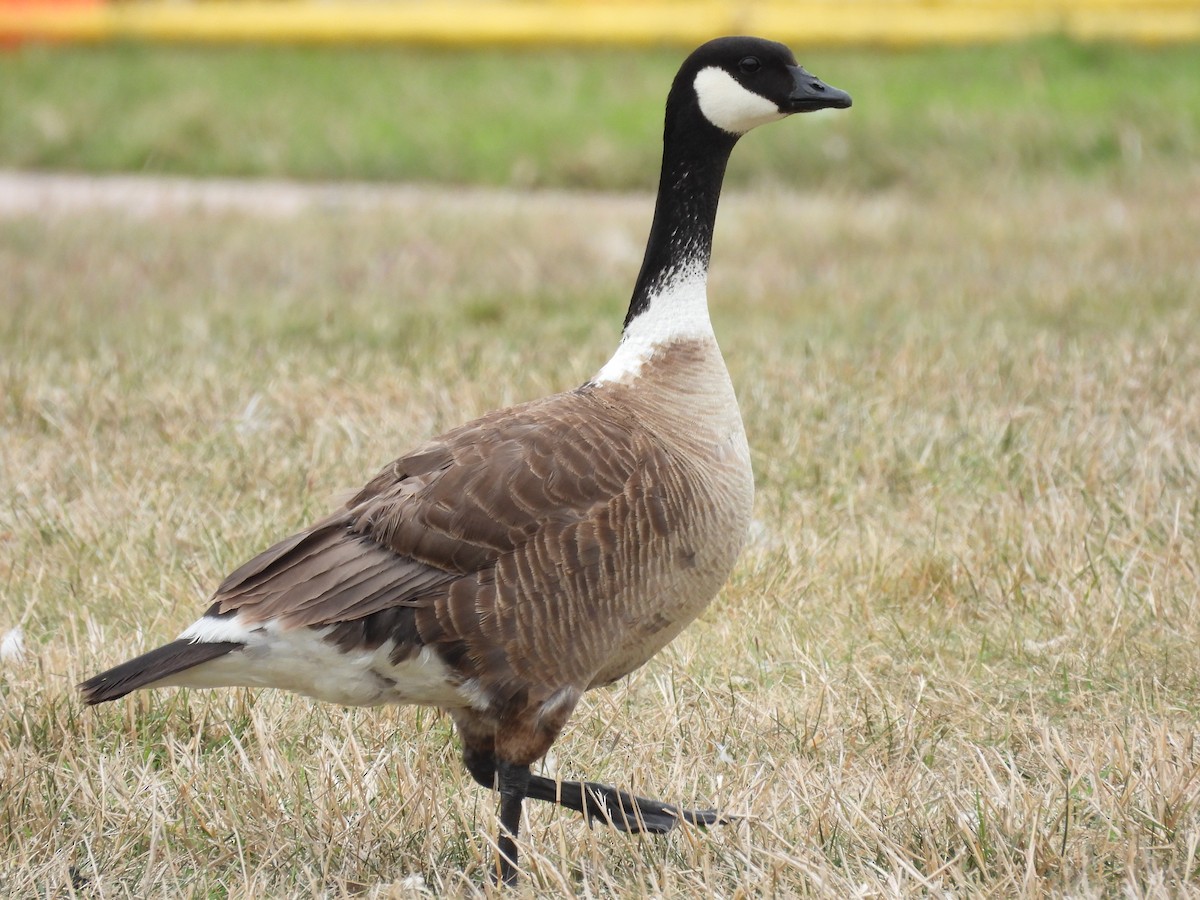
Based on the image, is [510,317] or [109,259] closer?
[510,317]

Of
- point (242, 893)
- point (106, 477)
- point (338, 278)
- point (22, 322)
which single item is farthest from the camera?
point (338, 278)

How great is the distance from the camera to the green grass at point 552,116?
30.5 ft

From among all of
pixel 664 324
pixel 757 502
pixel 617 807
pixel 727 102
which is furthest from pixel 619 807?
pixel 757 502

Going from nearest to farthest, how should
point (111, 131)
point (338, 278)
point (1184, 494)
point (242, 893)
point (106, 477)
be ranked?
point (242, 893) < point (1184, 494) < point (106, 477) < point (338, 278) < point (111, 131)

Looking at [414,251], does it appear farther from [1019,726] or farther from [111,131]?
[1019,726]

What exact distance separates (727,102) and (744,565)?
51.4 inches

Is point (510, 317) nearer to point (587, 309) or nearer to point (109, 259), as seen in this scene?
point (587, 309)

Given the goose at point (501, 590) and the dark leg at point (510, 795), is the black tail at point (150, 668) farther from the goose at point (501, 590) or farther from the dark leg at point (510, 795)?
the dark leg at point (510, 795)

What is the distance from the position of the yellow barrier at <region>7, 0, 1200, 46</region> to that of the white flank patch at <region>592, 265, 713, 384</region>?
870 cm

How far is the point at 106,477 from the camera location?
4629mm

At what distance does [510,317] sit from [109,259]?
2.34 metres

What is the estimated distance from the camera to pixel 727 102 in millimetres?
3377

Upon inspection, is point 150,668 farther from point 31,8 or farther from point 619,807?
point 31,8

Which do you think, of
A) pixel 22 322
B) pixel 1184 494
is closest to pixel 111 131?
pixel 22 322
